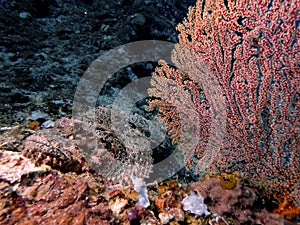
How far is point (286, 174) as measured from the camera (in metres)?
2.51

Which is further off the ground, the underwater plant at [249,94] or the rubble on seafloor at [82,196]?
the underwater plant at [249,94]

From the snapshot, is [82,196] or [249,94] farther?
[249,94]

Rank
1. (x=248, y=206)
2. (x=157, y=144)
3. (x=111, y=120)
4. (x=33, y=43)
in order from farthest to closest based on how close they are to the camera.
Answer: (x=33, y=43) < (x=157, y=144) < (x=111, y=120) < (x=248, y=206)

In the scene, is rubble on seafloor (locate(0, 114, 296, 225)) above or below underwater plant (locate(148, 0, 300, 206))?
below

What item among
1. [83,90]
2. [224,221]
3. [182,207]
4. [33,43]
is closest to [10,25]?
[33,43]

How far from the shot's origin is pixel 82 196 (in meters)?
1.80

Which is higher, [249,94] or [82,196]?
[249,94]

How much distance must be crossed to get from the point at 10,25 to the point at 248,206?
18.5 feet

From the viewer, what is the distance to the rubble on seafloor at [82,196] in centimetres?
167

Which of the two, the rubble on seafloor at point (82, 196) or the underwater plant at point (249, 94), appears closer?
the rubble on seafloor at point (82, 196)

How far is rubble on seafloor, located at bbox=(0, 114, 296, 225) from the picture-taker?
1670 mm

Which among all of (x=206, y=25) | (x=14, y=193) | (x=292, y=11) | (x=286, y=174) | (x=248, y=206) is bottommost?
(x=14, y=193)

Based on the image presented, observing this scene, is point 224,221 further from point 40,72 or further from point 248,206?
point 40,72

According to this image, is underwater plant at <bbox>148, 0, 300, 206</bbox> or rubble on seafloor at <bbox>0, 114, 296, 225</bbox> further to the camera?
underwater plant at <bbox>148, 0, 300, 206</bbox>
